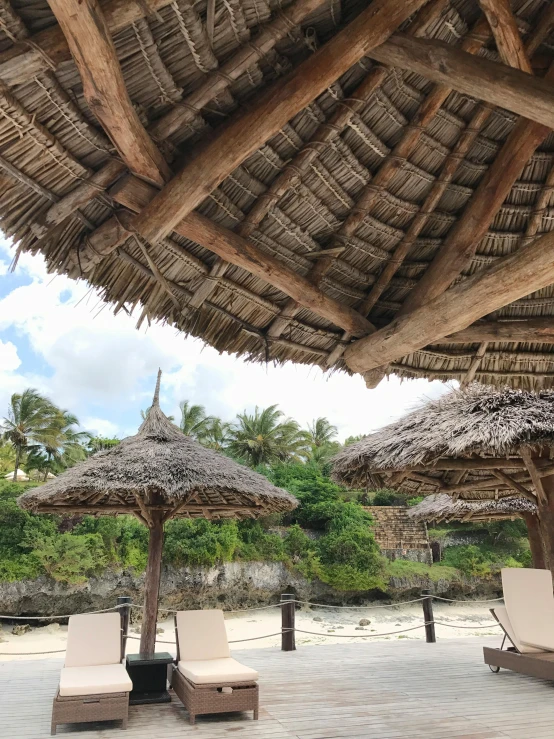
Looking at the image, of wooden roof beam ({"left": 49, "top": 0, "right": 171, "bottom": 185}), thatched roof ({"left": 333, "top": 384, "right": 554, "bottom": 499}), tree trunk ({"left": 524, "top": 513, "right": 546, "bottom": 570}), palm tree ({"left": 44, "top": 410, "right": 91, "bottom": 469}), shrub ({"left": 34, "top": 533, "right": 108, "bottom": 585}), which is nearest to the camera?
wooden roof beam ({"left": 49, "top": 0, "right": 171, "bottom": 185})

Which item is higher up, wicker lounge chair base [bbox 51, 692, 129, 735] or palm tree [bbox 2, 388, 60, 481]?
palm tree [bbox 2, 388, 60, 481]

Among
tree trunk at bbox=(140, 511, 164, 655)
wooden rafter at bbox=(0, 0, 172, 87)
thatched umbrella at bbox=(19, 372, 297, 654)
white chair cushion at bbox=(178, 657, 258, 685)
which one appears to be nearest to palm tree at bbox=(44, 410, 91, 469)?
thatched umbrella at bbox=(19, 372, 297, 654)

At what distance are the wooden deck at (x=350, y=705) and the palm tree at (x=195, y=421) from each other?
19.0 m

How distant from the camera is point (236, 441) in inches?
1007

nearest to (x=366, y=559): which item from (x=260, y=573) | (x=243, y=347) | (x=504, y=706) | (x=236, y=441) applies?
(x=260, y=573)

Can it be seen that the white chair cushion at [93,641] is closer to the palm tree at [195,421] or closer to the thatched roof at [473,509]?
the thatched roof at [473,509]

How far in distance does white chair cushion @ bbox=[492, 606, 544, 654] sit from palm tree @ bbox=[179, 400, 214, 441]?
20.2 m

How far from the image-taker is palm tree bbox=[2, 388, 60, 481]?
71.0 ft

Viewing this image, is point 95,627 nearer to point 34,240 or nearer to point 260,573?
point 34,240

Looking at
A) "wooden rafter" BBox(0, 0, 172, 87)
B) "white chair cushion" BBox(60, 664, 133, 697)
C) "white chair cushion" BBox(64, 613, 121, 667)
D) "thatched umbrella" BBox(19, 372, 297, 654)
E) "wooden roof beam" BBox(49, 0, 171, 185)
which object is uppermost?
"wooden rafter" BBox(0, 0, 172, 87)

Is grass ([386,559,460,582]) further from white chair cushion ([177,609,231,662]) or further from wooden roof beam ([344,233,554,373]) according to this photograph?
wooden roof beam ([344,233,554,373])

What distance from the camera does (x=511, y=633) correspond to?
5508mm

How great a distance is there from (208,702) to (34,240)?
345 cm

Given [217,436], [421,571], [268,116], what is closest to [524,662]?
[268,116]
